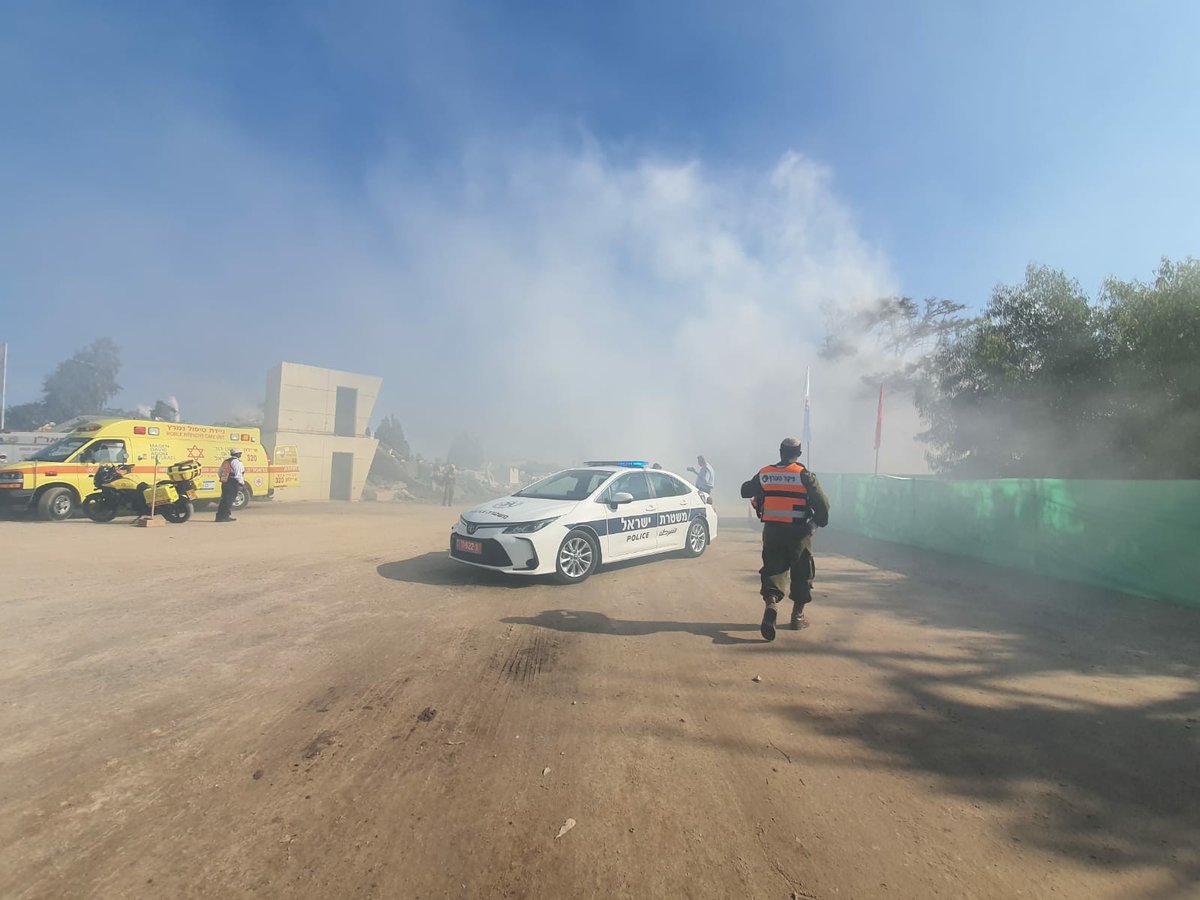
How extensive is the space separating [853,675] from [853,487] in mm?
11093

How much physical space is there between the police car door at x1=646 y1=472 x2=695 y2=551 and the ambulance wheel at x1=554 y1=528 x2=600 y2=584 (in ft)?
4.51

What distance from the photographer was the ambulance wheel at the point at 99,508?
516 inches

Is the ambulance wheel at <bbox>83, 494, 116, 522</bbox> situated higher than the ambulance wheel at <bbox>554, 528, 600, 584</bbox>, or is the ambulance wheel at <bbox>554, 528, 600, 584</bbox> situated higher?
the ambulance wheel at <bbox>554, 528, 600, 584</bbox>

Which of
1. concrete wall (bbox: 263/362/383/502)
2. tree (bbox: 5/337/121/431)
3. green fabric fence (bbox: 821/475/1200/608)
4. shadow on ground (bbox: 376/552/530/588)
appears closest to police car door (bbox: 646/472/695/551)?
shadow on ground (bbox: 376/552/530/588)

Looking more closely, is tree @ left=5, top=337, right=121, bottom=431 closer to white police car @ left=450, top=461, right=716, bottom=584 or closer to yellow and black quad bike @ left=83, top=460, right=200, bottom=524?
yellow and black quad bike @ left=83, top=460, right=200, bottom=524

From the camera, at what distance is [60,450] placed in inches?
549

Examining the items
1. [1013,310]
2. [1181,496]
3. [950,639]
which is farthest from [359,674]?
[1013,310]

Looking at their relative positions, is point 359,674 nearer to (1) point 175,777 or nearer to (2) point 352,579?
(1) point 175,777

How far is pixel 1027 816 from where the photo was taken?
286 centimetres

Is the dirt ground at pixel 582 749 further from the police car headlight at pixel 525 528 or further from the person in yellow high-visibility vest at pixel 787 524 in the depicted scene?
the police car headlight at pixel 525 528

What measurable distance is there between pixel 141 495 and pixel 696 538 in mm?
11801

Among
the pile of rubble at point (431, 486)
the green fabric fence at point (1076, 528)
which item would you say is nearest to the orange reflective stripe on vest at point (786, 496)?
the green fabric fence at point (1076, 528)

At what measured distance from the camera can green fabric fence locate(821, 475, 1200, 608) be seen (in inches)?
274

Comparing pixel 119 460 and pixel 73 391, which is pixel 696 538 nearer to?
pixel 119 460
